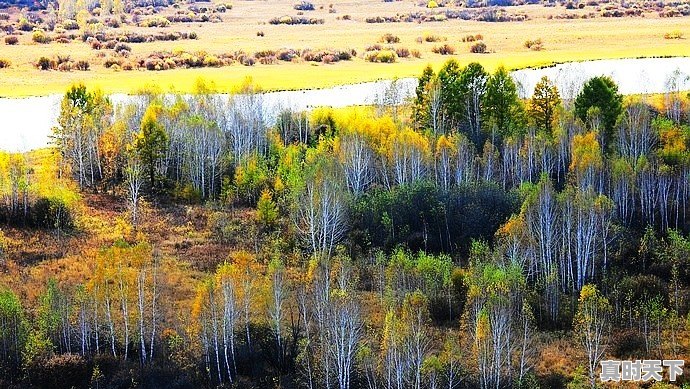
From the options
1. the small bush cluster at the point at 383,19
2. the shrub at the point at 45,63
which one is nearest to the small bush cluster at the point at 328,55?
the shrub at the point at 45,63

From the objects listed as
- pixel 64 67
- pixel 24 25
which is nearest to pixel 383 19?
pixel 24 25

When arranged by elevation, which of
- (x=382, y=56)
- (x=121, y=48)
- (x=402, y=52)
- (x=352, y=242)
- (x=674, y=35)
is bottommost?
(x=352, y=242)

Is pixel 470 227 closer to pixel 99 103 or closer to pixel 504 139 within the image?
pixel 504 139

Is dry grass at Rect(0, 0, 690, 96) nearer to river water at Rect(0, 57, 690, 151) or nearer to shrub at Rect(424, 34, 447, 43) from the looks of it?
shrub at Rect(424, 34, 447, 43)

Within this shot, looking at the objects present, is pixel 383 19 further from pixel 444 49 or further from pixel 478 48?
pixel 478 48

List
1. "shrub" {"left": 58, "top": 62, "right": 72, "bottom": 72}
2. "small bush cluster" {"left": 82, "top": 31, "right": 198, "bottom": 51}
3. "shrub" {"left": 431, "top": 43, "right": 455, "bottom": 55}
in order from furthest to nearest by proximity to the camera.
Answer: "small bush cluster" {"left": 82, "top": 31, "right": 198, "bottom": 51}, "shrub" {"left": 431, "top": 43, "right": 455, "bottom": 55}, "shrub" {"left": 58, "top": 62, "right": 72, "bottom": 72}

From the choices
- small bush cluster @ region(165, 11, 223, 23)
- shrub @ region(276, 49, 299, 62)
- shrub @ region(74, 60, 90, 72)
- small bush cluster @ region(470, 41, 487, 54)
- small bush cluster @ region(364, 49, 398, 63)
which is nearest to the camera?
shrub @ region(74, 60, 90, 72)

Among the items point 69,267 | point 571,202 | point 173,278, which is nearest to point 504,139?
point 571,202

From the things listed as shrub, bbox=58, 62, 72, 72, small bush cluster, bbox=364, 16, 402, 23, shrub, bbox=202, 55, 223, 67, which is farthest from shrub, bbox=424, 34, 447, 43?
shrub, bbox=58, 62, 72, 72
